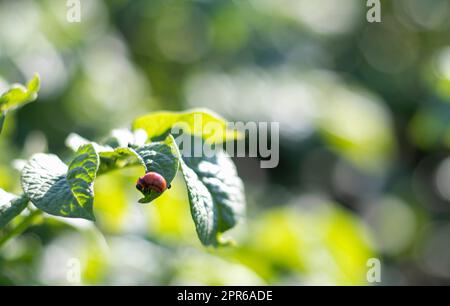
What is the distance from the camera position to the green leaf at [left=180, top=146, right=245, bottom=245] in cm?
105

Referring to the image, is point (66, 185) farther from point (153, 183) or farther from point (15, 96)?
point (15, 96)

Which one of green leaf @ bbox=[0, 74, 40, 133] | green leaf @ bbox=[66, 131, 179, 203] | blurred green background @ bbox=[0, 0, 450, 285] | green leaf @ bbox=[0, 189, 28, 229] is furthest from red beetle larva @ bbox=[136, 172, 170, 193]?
blurred green background @ bbox=[0, 0, 450, 285]

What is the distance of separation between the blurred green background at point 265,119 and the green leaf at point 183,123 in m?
0.49

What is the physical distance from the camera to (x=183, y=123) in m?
1.26

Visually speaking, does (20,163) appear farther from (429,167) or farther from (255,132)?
(429,167)

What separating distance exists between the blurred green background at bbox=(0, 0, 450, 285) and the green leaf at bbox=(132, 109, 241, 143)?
49 centimetres

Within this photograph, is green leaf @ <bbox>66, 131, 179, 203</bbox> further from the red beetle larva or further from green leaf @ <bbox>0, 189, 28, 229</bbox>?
green leaf @ <bbox>0, 189, 28, 229</bbox>

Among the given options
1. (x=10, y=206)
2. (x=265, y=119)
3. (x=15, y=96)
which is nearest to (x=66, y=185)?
(x=10, y=206)

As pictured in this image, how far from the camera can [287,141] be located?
12.1 ft

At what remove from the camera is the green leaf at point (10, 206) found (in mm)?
981

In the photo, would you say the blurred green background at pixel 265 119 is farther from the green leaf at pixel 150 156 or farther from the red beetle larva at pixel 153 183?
the red beetle larva at pixel 153 183

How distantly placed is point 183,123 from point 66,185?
330mm

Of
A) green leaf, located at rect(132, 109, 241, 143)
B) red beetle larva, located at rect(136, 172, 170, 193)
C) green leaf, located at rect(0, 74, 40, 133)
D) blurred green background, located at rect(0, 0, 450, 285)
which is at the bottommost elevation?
blurred green background, located at rect(0, 0, 450, 285)
